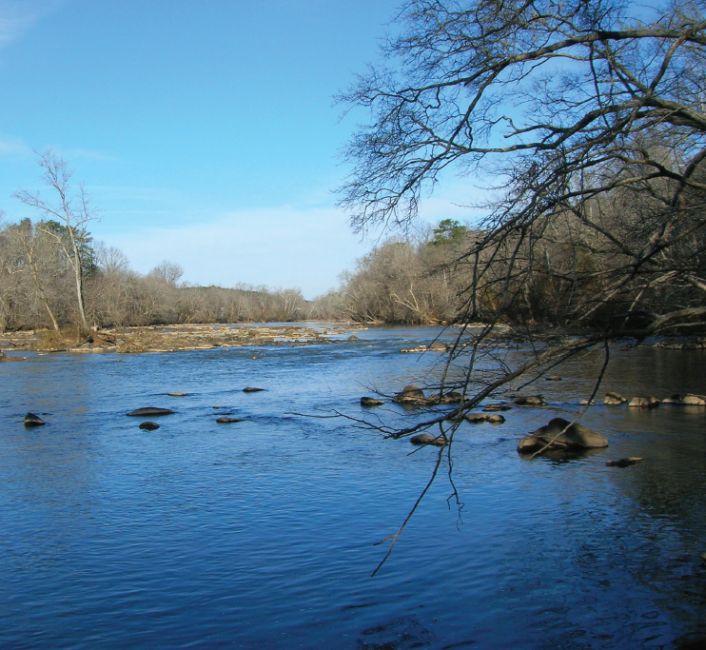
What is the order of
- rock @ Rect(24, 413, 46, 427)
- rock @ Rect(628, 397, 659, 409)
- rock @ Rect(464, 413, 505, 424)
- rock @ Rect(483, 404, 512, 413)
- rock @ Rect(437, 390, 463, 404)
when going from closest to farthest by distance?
rock @ Rect(437, 390, 463, 404) → rock @ Rect(464, 413, 505, 424) → rock @ Rect(24, 413, 46, 427) → rock @ Rect(628, 397, 659, 409) → rock @ Rect(483, 404, 512, 413)

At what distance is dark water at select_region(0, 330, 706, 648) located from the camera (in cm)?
542

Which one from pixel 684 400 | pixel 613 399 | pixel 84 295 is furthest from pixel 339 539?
pixel 84 295

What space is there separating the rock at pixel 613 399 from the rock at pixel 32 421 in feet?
40.7

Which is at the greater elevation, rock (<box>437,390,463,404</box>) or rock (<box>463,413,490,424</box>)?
rock (<box>437,390,463,404</box>)

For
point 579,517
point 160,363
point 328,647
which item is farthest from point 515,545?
point 160,363

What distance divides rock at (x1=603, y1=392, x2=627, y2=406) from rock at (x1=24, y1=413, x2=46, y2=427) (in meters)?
12.4

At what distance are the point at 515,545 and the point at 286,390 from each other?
516 inches

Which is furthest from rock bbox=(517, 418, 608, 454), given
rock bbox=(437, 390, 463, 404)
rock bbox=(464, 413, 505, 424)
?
rock bbox=(437, 390, 463, 404)

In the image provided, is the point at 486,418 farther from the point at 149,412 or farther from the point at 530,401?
the point at 149,412

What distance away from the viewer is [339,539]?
729 centimetres

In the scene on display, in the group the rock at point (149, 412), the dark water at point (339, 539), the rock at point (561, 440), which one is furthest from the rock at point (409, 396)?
the rock at point (149, 412)

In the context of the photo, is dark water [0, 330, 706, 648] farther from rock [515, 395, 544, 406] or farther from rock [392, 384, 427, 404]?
rock [392, 384, 427, 404]

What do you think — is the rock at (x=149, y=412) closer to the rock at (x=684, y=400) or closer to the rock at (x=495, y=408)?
the rock at (x=495, y=408)

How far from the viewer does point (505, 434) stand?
12586mm
